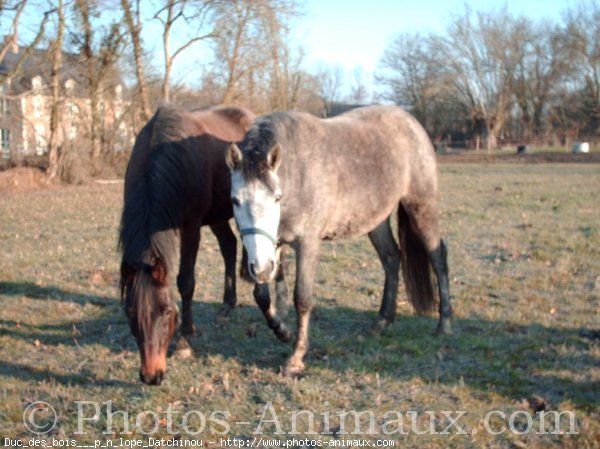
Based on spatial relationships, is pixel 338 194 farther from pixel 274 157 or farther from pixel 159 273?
pixel 159 273

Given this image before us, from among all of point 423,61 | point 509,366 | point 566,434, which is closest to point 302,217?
point 509,366

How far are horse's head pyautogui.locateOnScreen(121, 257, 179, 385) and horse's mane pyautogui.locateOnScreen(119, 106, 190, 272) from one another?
0.08m

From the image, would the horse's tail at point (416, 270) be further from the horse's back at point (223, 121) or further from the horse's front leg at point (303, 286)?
the horse's back at point (223, 121)

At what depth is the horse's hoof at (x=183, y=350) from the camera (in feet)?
15.0

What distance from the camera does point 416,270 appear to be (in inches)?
219

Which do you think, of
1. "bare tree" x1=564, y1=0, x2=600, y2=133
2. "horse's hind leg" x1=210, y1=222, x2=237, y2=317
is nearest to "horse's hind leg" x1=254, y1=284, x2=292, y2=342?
"horse's hind leg" x1=210, y1=222, x2=237, y2=317

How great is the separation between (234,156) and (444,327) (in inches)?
103

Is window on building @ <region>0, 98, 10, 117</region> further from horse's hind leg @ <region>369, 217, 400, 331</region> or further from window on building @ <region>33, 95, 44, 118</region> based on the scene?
horse's hind leg @ <region>369, 217, 400, 331</region>

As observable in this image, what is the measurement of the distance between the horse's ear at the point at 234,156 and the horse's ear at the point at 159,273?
818mm

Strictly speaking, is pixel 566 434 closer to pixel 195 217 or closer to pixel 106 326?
pixel 195 217

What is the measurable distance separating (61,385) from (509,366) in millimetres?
3327

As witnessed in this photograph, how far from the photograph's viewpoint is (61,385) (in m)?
4.04

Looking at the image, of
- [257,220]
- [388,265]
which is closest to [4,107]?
[388,265]

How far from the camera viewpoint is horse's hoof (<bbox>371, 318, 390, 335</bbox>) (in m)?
5.07
